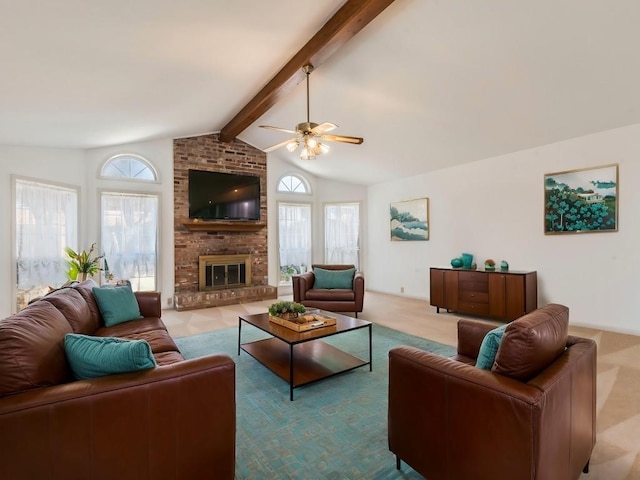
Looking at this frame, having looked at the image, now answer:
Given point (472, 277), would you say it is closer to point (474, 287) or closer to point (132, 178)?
point (474, 287)

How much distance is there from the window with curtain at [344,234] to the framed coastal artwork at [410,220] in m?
0.97

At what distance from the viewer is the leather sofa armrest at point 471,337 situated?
7.10ft

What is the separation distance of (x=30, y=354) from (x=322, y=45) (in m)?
3.16

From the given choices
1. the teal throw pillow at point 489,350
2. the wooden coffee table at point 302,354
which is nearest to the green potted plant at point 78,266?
the wooden coffee table at point 302,354

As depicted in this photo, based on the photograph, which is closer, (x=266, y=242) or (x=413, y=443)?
(x=413, y=443)

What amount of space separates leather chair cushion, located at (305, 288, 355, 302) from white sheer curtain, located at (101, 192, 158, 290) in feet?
9.53

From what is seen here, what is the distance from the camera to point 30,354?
1402mm

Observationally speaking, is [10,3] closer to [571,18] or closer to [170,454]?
[170,454]

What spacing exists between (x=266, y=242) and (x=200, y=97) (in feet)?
11.1

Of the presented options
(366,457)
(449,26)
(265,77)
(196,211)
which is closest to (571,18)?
(449,26)

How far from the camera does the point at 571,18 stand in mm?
2492

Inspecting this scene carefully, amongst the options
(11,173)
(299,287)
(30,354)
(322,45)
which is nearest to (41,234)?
(11,173)

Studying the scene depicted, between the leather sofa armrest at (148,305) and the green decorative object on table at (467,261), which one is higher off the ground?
the green decorative object on table at (467,261)

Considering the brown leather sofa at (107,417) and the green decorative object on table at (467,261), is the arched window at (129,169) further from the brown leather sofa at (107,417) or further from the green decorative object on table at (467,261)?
the green decorative object on table at (467,261)
